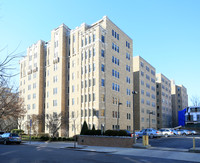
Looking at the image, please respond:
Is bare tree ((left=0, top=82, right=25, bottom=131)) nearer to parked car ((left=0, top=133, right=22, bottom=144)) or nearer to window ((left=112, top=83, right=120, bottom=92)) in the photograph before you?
parked car ((left=0, top=133, right=22, bottom=144))

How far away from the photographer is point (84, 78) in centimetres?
5259

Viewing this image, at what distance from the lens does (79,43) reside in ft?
186

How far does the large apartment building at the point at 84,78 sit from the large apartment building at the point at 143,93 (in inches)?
513

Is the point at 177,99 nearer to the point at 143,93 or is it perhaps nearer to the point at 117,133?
the point at 143,93

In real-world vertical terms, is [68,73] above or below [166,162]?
above

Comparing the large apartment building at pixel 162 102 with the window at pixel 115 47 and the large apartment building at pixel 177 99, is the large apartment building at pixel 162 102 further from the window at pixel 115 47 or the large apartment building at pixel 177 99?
the window at pixel 115 47

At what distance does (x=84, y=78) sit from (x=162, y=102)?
58.1m

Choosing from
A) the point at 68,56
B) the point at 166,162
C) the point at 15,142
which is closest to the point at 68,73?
the point at 68,56

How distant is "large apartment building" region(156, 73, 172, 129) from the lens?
3894 inches

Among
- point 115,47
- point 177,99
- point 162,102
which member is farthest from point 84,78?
point 177,99

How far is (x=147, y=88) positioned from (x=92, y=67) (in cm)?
3599

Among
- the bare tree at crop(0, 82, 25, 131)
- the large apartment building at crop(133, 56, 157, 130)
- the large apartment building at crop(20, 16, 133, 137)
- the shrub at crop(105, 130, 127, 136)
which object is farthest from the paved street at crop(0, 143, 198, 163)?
the large apartment building at crop(133, 56, 157, 130)

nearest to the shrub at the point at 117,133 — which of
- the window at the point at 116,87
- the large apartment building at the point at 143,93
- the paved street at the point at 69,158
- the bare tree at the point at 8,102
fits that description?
the paved street at the point at 69,158

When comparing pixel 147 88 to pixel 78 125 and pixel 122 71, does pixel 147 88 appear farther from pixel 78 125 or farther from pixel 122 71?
pixel 78 125
